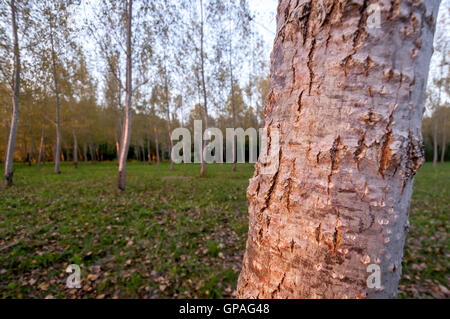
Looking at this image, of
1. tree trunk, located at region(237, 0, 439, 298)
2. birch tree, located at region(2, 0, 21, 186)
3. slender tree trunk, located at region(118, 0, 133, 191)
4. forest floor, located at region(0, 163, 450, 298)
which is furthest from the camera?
birch tree, located at region(2, 0, 21, 186)

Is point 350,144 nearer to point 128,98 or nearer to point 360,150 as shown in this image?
point 360,150

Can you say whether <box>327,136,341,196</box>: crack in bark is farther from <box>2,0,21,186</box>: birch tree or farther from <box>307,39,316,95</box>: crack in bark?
<box>2,0,21,186</box>: birch tree

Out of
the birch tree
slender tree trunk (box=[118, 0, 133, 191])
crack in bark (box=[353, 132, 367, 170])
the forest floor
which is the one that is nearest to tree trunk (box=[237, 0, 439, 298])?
crack in bark (box=[353, 132, 367, 170])

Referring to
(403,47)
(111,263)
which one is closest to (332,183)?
(403,47)

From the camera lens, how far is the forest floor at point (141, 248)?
258 centimetres

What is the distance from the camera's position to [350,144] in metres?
0.63

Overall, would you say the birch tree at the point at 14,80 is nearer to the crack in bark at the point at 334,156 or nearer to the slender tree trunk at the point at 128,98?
the slender tree trunk at the point at 128,98

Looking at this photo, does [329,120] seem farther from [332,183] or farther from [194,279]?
[194,279]

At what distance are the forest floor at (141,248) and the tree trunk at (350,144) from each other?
2370 millimetres

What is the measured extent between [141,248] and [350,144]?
3.78m

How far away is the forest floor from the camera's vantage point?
8.47ft

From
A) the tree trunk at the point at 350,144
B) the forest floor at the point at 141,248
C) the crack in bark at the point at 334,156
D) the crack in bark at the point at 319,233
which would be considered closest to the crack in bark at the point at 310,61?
the tree trunk at the point at 350,144

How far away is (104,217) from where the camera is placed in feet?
15.4

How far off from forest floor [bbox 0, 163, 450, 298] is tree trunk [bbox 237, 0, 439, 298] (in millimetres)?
2370
